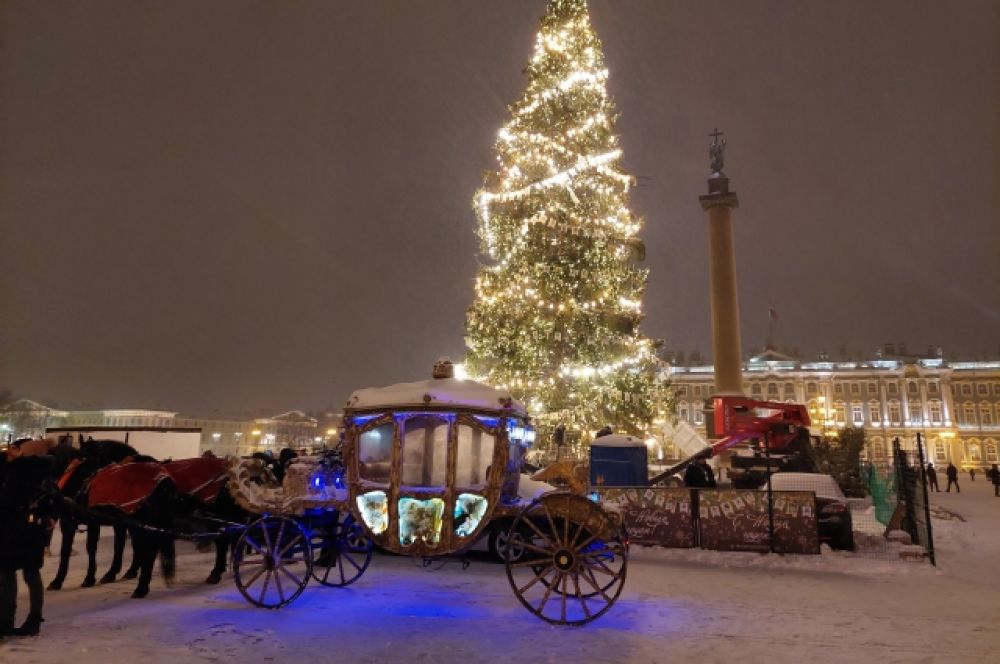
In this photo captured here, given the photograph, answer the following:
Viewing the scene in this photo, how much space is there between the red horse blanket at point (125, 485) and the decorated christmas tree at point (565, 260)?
11.3 m

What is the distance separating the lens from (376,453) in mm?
7359

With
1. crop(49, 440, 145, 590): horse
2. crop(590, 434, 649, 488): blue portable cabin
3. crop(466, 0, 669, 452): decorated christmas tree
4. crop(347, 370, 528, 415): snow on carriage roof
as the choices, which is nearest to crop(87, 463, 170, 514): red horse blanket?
crop(49, 440, 145, 590): horse

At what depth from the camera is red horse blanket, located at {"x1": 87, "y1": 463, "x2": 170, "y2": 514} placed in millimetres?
7945

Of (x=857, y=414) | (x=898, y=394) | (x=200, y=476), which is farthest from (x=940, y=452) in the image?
(x=200, y=476)

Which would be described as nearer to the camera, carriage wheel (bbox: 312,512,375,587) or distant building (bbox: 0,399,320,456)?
carriage wheel (bbox: 312,512,375,587)

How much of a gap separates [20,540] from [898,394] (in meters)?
100.0

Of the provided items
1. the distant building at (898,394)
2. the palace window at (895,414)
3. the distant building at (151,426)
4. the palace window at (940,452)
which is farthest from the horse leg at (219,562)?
the palace window at (895,414)

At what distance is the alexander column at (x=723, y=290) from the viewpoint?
33.3 meters

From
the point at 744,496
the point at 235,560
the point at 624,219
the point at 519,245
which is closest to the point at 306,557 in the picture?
the point at 235,560

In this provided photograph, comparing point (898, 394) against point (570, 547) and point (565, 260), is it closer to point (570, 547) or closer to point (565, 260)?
point (565, 260)

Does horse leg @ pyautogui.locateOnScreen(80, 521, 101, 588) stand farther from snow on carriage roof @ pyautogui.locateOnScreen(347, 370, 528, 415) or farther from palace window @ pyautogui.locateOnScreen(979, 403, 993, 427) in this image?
palace window @ pyautogui.locateOnScreen(979, 403, 993, 427)

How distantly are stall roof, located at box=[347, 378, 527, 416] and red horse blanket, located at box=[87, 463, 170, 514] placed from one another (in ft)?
10.6

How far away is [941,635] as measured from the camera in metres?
6.52

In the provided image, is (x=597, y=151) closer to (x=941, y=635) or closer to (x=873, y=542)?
(x=873, y=542)
